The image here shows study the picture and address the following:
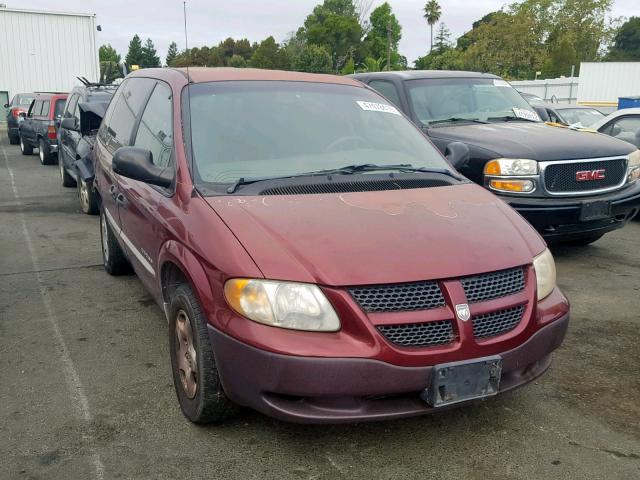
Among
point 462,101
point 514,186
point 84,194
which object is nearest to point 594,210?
point 514,186

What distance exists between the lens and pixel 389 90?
7297 mm

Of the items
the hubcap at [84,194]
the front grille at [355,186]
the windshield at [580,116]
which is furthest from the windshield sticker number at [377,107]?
the windshield at [580,116]

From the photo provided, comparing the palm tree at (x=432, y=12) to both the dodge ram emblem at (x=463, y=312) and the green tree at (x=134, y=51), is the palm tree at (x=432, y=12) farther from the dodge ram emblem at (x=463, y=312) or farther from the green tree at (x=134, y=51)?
the dodge ram emblem at (x=463, y=312)

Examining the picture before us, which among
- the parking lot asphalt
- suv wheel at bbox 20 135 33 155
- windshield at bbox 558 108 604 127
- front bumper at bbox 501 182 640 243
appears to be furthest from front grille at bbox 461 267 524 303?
suv wheel at bbox 20 135 33 155

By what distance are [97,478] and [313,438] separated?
956 millimetres

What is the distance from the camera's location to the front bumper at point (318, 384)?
102 inches

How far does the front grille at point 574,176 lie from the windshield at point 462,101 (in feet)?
4.39

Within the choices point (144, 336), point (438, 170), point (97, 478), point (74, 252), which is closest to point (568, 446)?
point (438, 170)

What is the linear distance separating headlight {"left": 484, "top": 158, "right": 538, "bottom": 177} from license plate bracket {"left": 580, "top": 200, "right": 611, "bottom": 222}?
52cm

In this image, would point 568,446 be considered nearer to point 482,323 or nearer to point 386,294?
point 482,323

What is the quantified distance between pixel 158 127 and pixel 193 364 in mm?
1617

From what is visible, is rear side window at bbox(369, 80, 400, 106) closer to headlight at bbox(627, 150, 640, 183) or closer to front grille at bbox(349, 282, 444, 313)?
headlight at bbox(627, 150, 640, 183)

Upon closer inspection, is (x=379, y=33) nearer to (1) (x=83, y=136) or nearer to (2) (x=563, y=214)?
(1) (x=83, y=136)

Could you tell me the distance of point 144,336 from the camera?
4.40 meters
